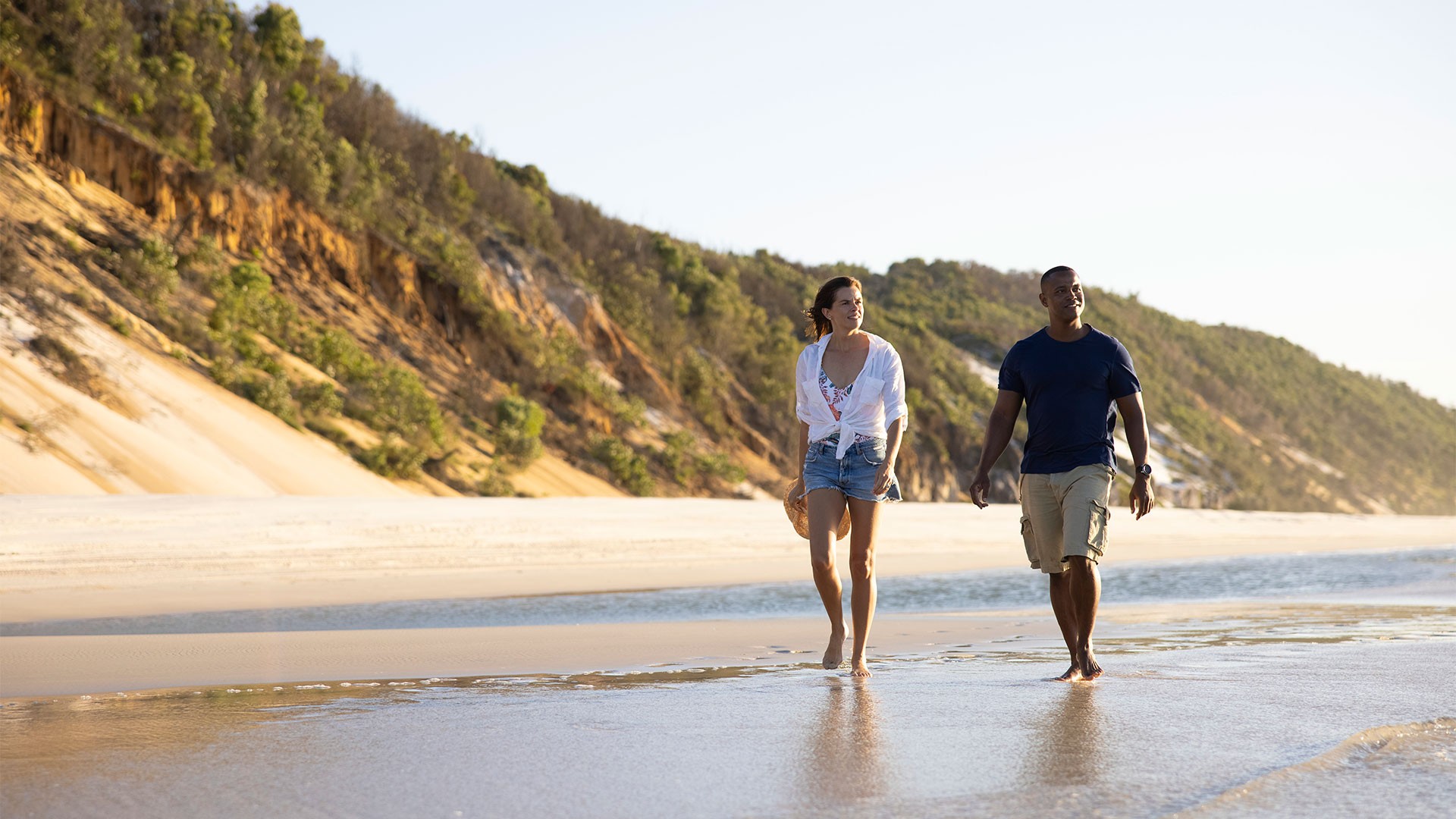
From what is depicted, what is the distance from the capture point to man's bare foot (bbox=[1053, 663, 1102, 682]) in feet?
15.1

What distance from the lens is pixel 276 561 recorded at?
10.4 meters

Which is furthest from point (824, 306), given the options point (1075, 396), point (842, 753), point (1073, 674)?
point (842, 753)

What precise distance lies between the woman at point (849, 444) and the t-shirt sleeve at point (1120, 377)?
84 centimetres

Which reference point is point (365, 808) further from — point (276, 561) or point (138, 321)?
point (138, 321)

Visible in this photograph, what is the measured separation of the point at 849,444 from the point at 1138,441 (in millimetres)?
1153

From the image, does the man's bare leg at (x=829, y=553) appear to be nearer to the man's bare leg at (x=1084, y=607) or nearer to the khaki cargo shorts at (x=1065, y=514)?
the khaki cargo shorts at (x=1065, y=514)

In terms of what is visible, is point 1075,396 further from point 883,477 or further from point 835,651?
point 835,651

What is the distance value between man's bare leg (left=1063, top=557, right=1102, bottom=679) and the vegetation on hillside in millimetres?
14405

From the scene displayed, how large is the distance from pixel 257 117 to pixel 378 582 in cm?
1590

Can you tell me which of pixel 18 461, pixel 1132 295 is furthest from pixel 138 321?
pixel 1132 295

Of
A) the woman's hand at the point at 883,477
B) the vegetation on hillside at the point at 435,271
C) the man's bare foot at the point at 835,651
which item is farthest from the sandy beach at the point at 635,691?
the vegetation on hillside at the point at 435,271

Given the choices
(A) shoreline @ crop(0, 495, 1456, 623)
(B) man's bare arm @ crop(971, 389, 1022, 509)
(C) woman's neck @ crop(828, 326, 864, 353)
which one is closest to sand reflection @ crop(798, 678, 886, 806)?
(B) man's bare arm @ crop(971, 389, 1022, 509)

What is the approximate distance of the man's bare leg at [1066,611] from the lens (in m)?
4.70

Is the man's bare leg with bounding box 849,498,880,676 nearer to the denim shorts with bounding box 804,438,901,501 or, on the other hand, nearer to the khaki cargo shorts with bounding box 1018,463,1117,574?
the denim shorts with bounding box 804,438,901,501
